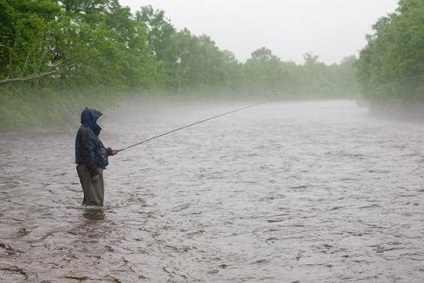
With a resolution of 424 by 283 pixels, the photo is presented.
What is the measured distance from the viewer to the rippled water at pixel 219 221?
7.29m

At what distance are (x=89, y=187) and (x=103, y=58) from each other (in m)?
28.9

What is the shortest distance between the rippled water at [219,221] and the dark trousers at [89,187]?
0.76 feet

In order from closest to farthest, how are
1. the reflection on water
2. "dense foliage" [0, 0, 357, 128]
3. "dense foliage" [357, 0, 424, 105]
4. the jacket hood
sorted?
the reflection on water, the jacket hood, "dense foliage" [0, 0, 357, 128], "dense foliage" [357, 0, 424, 105]

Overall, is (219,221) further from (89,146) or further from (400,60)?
(400,60)

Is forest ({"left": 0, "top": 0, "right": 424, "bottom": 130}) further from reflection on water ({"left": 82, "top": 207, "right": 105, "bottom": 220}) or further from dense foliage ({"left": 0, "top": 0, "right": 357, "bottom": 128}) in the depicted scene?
reflection on water ({"left": 82, "top": 207, "right": 105, "bottom": 220})

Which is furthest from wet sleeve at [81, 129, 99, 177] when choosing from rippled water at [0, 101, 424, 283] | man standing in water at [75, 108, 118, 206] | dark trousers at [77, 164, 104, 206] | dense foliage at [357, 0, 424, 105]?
dense foliage at [357, 0, 424, 105]

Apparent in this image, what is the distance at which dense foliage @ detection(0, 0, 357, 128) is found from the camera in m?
34.1

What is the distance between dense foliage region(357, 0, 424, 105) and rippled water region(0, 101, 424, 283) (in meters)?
28.6

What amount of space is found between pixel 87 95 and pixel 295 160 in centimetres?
2437

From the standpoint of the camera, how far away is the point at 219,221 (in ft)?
33.2

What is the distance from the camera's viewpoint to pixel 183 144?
2677 cm

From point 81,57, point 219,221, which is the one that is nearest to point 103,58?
point 81,57

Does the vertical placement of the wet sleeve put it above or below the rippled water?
above

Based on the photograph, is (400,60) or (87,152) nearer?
(87,152)
